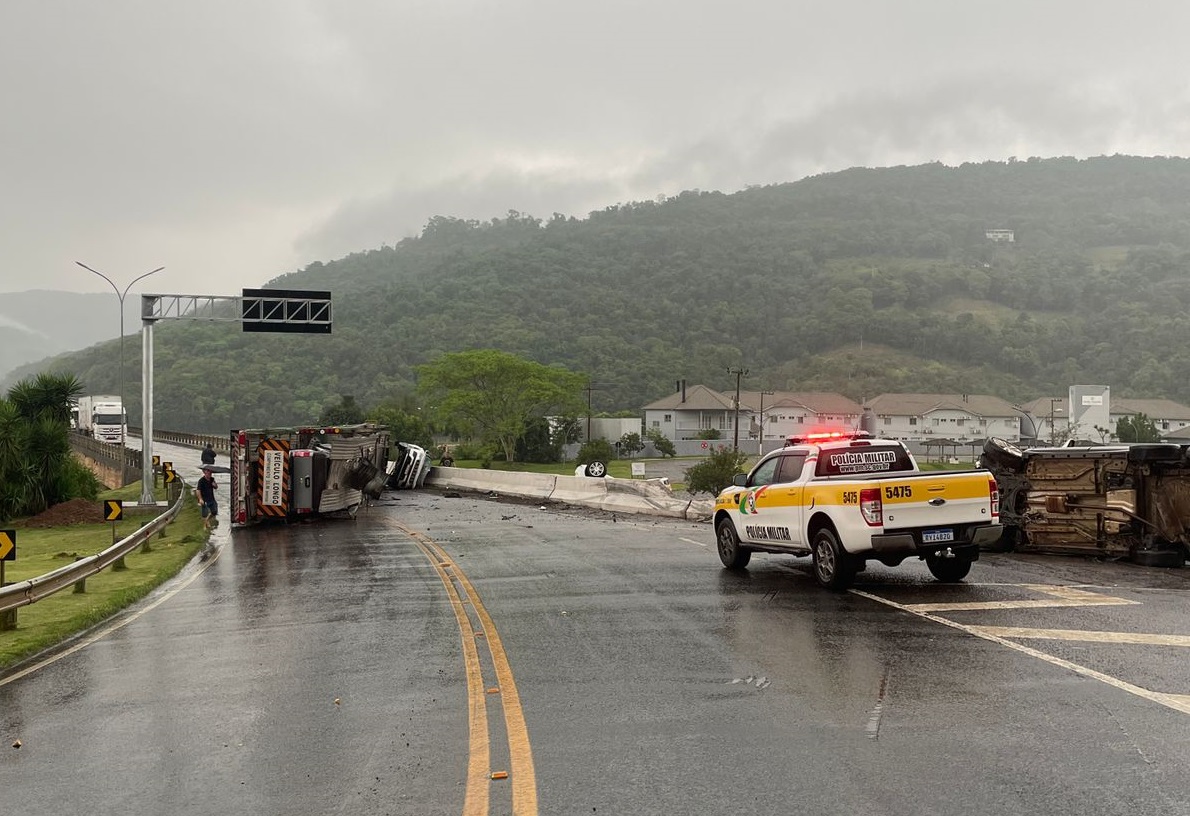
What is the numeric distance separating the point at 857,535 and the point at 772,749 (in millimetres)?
6202

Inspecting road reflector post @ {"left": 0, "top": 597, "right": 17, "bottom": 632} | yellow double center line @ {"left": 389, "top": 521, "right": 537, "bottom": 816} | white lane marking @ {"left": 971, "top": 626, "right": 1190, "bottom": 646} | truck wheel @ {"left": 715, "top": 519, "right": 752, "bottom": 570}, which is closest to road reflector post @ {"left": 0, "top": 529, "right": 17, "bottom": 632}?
road reflector post @ {"left": 0, "top": 597, "right": 17, "bottom": 632}

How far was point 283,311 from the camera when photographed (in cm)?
4012

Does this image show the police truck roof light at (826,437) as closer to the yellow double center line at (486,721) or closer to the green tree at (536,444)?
the yellow double center line at (486,721)

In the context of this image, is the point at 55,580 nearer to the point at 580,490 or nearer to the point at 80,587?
the point at 80,587

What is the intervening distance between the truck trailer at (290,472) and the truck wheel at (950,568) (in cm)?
1814

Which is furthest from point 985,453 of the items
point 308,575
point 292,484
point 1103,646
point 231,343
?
point 231,343

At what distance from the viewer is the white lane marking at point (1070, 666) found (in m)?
6.82

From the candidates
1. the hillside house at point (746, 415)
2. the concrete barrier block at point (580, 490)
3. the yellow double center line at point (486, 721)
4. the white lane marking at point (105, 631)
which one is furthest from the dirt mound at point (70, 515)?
the hillside house at point (746, 415)

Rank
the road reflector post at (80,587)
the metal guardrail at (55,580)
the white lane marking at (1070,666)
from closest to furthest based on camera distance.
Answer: the white lane marking at (1070,666) → the metal guardrail at (55,580) → the road reflector post at (80,587)

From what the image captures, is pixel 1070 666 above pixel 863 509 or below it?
below

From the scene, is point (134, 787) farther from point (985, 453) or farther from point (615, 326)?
point (615, 326)

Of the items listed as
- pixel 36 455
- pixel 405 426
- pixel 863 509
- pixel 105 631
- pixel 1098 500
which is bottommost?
pixel 105 631

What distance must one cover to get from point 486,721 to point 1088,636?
234 inches

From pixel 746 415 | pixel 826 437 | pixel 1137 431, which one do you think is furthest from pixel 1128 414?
pixel 826 437
